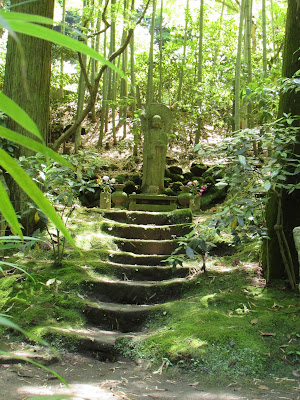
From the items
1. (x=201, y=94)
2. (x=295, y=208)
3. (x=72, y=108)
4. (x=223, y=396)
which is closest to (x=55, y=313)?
(x=223, y=396)

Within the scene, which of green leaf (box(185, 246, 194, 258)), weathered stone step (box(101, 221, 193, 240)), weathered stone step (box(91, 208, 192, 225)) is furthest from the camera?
weathered stone step (box(91, 208, 192, 225))

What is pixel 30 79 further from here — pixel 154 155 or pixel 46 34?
pixel 46 34

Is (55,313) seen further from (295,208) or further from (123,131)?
(123,131)

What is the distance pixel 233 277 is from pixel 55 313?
1.73 meters

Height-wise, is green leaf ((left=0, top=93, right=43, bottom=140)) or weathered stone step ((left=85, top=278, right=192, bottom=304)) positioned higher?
green leaf ((left=0, top=93, right=43, bottom=140))

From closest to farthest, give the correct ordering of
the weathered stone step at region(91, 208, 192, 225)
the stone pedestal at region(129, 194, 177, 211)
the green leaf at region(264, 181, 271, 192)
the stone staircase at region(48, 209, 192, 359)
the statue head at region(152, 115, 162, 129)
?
the green leaf at region(264, 181, 271, 192), the stone staircase at region(48, 209, 192, 359), the weathered stone step at region(91, 208, 192, 225), the stone pedestal at region(129, 194, 177, 211), the statue head at region(152, 115, 162, 129)

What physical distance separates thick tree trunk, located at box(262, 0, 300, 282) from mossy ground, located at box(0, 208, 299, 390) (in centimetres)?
19

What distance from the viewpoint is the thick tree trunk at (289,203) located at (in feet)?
11.5

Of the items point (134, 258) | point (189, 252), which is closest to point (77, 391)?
point (189, 252)

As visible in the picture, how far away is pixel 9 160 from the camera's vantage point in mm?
378

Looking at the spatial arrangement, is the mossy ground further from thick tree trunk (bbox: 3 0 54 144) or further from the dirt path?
thick tree trunk (bbox: 3 0 54 144)

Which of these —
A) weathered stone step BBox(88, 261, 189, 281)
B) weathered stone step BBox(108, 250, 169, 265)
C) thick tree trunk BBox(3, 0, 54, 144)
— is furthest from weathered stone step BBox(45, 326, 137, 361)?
thick tree trunk BBox(3, 0, 54, 144)

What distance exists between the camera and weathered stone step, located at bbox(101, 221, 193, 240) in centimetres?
513

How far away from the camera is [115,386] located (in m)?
2.32
